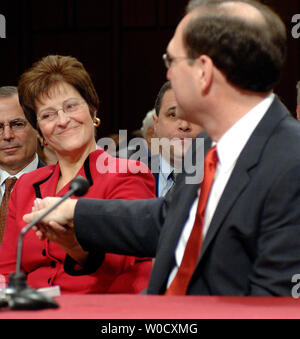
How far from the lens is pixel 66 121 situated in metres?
2.46

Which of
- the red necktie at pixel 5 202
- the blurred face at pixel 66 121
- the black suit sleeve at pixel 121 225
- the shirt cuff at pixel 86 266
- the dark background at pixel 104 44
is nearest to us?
the black suit sleeve at pixel 121 225

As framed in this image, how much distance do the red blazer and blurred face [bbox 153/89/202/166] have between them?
2.62 ft

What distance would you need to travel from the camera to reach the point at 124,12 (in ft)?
21.2

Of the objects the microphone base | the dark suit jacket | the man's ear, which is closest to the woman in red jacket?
the dark suit jacket

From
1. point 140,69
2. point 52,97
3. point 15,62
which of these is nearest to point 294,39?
point 140,69

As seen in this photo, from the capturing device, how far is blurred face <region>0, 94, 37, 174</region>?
3369 millimetres

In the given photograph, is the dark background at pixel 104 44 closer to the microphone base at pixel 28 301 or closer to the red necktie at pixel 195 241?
the red necktie at pixel 195 241

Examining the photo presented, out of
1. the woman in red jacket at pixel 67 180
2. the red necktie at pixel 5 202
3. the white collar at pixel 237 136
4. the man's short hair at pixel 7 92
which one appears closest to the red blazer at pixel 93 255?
the woman in red jacket at pixel 67 180

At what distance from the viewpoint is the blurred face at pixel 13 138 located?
3369 millimetres

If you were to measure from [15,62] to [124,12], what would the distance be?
1293mm

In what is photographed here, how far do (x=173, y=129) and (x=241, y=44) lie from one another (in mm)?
1766

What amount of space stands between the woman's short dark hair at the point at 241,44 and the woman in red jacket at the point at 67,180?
85cm

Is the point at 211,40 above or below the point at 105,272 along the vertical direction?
above
